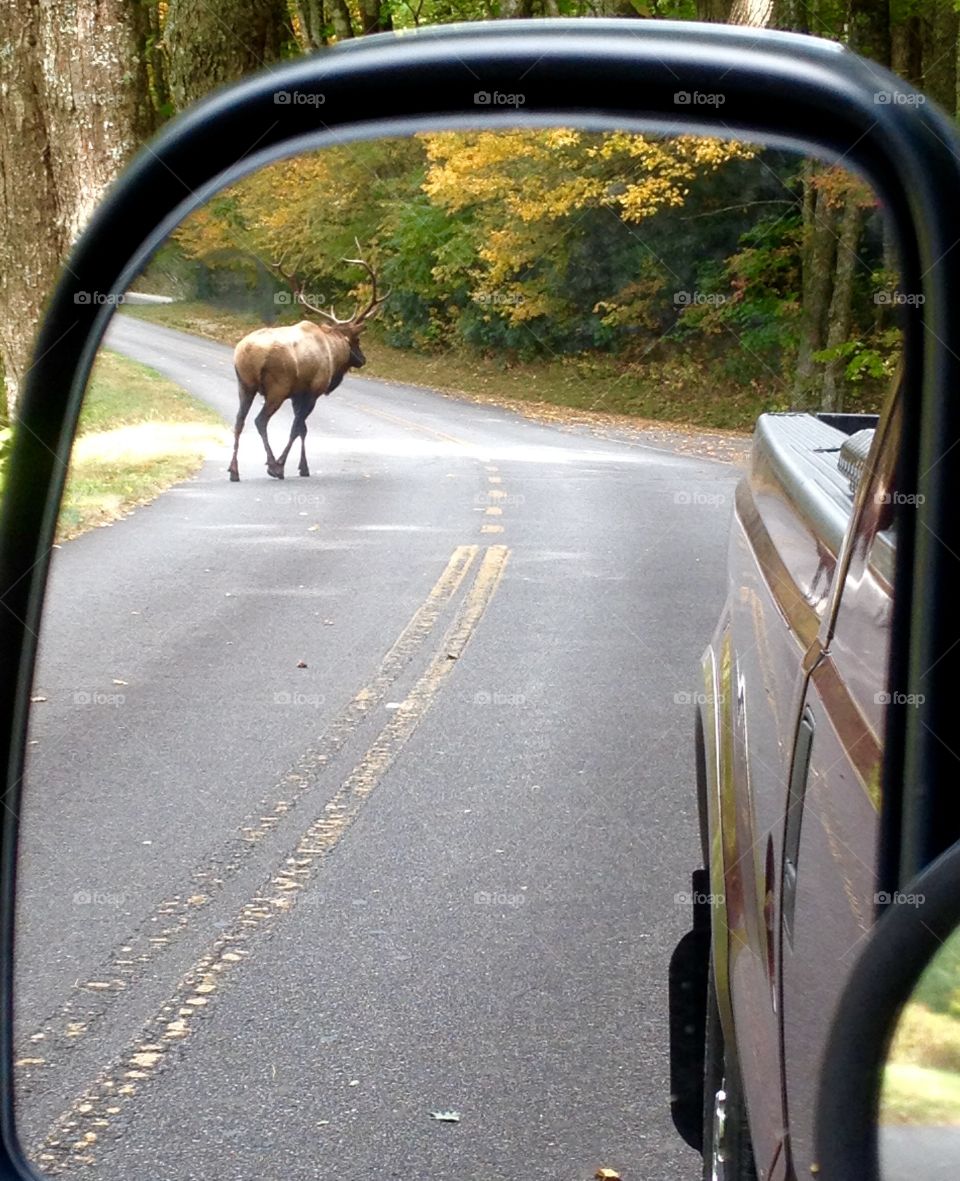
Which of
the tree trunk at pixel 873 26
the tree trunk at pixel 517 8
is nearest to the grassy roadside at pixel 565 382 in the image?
the tree trunk at pixel 873 26

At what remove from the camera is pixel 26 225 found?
32.6 feet

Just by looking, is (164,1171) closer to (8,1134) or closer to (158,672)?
(8,1134)

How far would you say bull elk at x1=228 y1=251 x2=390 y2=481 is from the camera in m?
1.48

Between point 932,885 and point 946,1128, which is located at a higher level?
point 932,885

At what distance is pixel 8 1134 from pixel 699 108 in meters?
1.33

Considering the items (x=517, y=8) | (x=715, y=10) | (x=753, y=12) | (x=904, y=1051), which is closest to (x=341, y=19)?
(x=517, y=8)

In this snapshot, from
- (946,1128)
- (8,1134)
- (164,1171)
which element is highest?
(946,1128)

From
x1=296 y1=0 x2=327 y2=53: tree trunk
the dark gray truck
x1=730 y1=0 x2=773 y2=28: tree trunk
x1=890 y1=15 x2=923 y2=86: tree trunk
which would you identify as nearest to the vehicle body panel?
the dark gray truck

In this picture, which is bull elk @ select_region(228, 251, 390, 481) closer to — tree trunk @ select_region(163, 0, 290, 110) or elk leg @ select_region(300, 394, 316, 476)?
elk leg @ select_region(300, 394, 316, 476)

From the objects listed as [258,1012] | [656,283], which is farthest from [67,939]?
[656,283]

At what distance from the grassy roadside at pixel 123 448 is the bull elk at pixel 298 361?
9 centimetres

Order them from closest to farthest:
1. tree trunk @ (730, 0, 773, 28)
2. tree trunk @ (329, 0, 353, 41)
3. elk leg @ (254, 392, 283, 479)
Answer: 1. elk leg @ (254, 392, 283, 479)
2. tree trunk @ (730, 0, 773, 28)
3. tree trunk @ (329, 0, 353, 41)

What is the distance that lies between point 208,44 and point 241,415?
9487 mm

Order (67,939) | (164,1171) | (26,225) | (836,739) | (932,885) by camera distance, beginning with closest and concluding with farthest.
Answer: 1. (932,885)
2. (836,739)
3. (67,939)
4. (164,1171)
5. (26,225)
